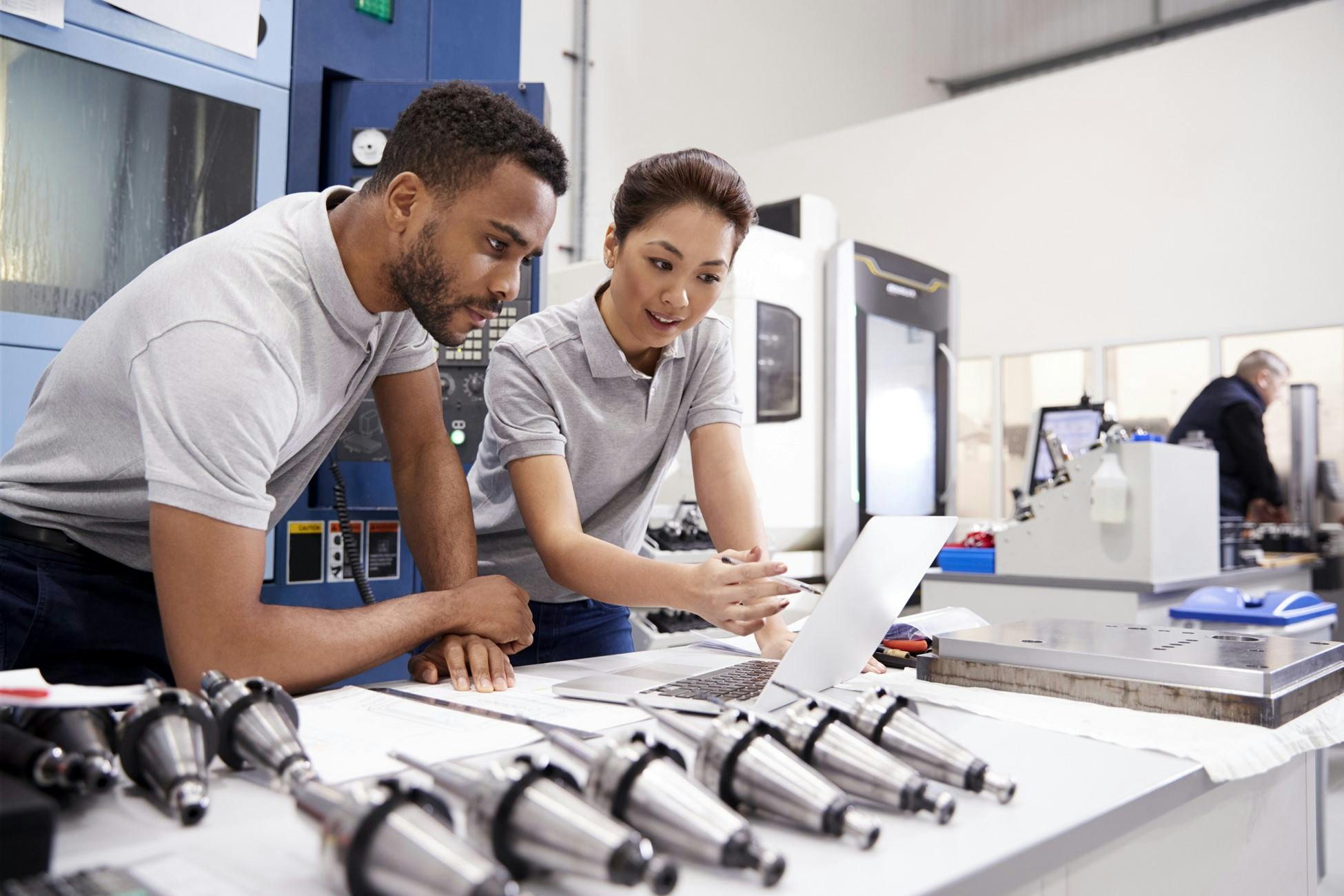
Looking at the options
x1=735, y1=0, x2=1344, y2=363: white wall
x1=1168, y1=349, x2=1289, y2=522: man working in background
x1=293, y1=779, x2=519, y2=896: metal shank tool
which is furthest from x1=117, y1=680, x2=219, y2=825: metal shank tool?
x1=735, y1=0, x2=1344, y2=363: white wall

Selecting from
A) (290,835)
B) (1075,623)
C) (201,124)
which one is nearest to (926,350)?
(1075,623)

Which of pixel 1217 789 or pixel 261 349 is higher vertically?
pixel 261 349

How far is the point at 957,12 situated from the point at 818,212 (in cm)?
544

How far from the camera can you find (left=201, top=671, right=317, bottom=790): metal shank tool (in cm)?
69

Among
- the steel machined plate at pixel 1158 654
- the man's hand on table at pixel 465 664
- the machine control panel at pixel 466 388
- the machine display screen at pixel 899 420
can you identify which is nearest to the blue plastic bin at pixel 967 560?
the machine display screen at pixel 899 420

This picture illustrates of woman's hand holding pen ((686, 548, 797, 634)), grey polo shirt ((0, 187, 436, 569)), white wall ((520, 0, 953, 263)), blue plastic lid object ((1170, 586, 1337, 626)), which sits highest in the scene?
white wall ((520, 0, 953, 263))

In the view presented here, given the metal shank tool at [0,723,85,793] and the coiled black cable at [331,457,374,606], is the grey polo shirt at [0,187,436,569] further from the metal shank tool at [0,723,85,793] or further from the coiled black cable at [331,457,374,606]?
the coiled black cable at [331,457,374,606]

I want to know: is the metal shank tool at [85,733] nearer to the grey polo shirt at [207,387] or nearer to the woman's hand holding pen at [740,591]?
the grey polo shirt at [207,387]

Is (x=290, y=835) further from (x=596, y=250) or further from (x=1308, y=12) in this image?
(x=1308, y=12)

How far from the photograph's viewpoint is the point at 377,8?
2.15m

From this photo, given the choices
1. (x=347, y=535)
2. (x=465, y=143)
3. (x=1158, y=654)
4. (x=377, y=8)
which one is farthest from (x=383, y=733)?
(x=377, y=8)

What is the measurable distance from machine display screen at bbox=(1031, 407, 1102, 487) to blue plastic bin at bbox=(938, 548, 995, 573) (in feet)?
2.50

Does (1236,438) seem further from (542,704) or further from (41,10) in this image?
(41,10)

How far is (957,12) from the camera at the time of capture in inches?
306
